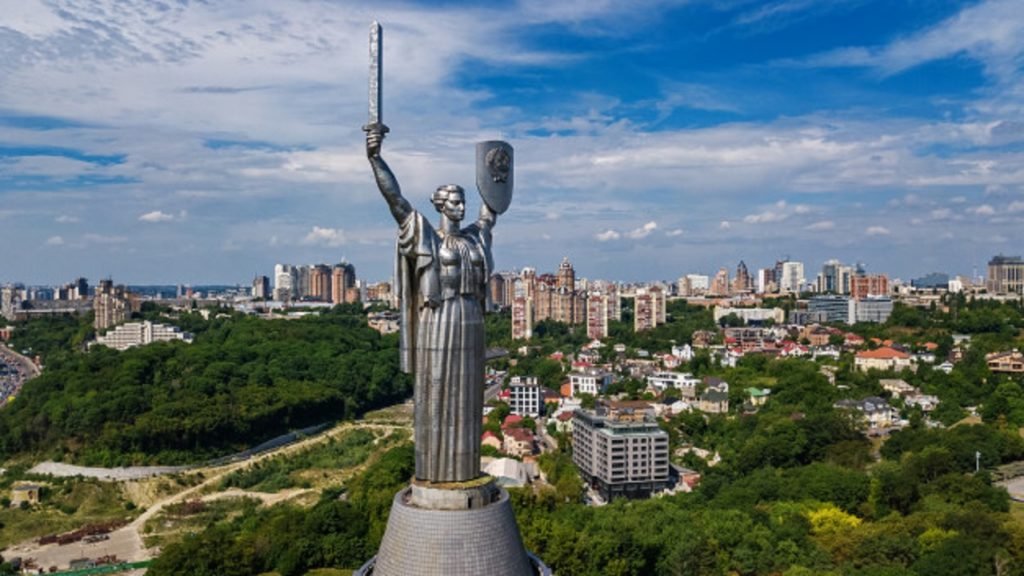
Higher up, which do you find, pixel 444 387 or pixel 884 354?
pixel 444 387

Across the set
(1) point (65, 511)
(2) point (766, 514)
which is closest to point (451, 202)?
(2) point (766, 514)

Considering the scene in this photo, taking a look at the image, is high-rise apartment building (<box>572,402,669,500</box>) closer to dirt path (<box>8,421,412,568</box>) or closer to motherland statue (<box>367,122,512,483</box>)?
dirt path (<box>8,421,412,568</box>)

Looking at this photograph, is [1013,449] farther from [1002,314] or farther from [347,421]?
[1002,314]

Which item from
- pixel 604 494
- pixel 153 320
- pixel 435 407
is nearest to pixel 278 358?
pixel 604 494

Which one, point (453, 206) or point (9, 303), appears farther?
point (9, 303)

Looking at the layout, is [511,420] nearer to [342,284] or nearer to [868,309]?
[868,309]

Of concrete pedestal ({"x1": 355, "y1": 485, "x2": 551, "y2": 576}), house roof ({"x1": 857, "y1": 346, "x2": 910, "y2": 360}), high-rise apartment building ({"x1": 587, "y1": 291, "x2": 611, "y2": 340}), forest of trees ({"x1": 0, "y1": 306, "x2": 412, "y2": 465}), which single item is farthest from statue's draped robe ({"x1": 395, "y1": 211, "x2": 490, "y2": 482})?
high-rise apartment building ({"x1": 587, "y1": 291, "x2": 611, "y2": 340})

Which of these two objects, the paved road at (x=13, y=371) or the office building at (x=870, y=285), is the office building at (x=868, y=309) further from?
the paved road at (x=13, y=371)
